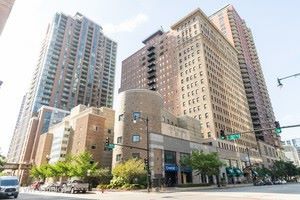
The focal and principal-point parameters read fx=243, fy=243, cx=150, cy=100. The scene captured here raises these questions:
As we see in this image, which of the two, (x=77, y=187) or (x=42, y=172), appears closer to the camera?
(x=77, y=187)

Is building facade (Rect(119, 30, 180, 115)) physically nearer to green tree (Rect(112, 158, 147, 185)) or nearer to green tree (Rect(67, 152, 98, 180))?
green tree (Rect(67, 152, 98, 180))

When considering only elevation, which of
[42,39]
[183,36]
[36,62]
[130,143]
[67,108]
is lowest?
[130,143]

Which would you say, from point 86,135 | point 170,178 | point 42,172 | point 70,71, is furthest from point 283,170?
point 70,71

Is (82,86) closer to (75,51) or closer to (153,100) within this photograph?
(75,51)

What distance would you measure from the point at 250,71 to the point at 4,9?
14047 cm

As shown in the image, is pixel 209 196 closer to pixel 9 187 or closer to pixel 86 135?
pixel 9 187

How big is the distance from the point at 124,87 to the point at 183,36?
45181 millimetres

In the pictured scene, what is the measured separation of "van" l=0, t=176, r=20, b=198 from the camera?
26.5 m

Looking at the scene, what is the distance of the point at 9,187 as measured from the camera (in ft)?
89.0

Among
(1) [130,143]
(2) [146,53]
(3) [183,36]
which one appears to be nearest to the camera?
(1) [130,143]

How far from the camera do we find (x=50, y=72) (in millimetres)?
136750

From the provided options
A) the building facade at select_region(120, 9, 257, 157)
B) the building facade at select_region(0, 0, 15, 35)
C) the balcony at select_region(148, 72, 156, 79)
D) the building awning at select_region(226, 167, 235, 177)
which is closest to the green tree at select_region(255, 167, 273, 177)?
the building facade at select_region(120, 9, 257, 157)

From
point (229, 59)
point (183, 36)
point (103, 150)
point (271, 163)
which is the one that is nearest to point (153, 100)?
point (103, 150)

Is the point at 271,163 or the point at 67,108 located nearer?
the point at 271,163
